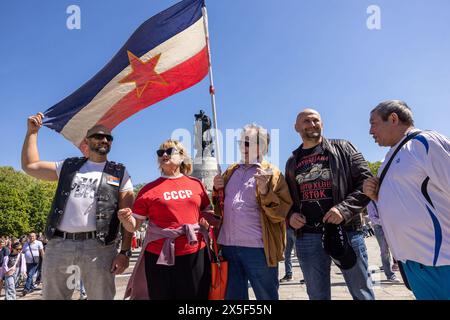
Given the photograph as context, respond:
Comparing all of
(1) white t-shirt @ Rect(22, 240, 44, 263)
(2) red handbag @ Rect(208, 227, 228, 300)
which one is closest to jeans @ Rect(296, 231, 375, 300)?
(2) red handbag @ Rect(208, 227, 228, 300)

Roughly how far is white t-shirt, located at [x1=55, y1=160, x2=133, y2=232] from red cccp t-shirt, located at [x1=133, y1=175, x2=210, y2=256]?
18.1 inches

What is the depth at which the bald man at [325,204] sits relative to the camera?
2.75 metres

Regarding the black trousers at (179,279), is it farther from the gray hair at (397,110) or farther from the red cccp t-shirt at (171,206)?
the gray hair at (397,110)

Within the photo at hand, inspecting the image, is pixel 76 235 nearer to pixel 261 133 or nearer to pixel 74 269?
pixel 74 269

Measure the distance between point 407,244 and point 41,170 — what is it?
325cm

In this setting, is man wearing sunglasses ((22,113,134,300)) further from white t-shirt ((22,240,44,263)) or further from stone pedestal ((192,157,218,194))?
stone pedestal ((192,157,218,194))

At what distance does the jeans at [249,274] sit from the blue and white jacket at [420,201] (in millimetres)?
1061

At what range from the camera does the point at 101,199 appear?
317cm

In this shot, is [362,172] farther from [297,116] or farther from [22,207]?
[22,207]

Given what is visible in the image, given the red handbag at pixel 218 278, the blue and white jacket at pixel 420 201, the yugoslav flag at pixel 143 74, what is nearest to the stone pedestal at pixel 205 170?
the yugoslav flag at pixel 143 74

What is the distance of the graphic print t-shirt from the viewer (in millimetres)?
2951

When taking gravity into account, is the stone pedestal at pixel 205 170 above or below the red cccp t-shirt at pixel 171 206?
below

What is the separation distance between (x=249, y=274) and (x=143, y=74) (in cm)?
320
